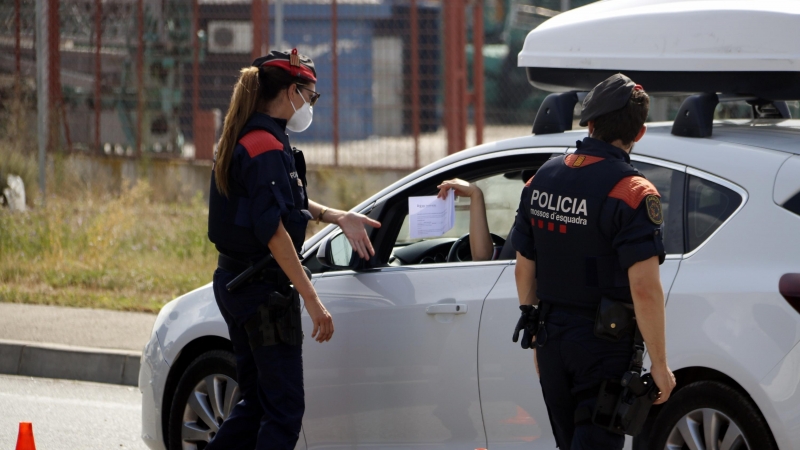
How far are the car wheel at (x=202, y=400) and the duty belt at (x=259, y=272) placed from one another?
2.42 ft

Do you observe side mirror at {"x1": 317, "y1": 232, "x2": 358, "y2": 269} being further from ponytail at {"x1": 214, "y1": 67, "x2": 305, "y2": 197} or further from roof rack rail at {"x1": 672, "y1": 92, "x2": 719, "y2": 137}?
roof rack rail at {"x1": 672, "y1": 92, "x2": 719, "y2": 137}

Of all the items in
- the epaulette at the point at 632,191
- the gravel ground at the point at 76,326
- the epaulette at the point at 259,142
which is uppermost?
the epaulette at the point at 259,142

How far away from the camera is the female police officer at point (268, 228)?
4035 mm

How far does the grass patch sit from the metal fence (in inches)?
117

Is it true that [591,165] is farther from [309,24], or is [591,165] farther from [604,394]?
[309,24]

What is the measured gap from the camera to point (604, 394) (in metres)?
3.29

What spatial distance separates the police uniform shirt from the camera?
3.20m

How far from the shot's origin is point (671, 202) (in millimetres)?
3912

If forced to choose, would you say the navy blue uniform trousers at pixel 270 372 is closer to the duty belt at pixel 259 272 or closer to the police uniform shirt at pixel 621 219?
the duty belt at pixel 259 272

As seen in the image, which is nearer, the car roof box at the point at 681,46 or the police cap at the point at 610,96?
the police cap at the point at 610,96

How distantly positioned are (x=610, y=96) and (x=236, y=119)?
1.49 meters

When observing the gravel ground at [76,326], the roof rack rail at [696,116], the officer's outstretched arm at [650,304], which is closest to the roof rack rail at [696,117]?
the roof rack rail at [696,116]

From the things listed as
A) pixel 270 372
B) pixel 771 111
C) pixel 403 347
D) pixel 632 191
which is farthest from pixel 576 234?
pixel 771 111

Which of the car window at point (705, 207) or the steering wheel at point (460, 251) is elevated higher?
the car window at point (705, 207)
